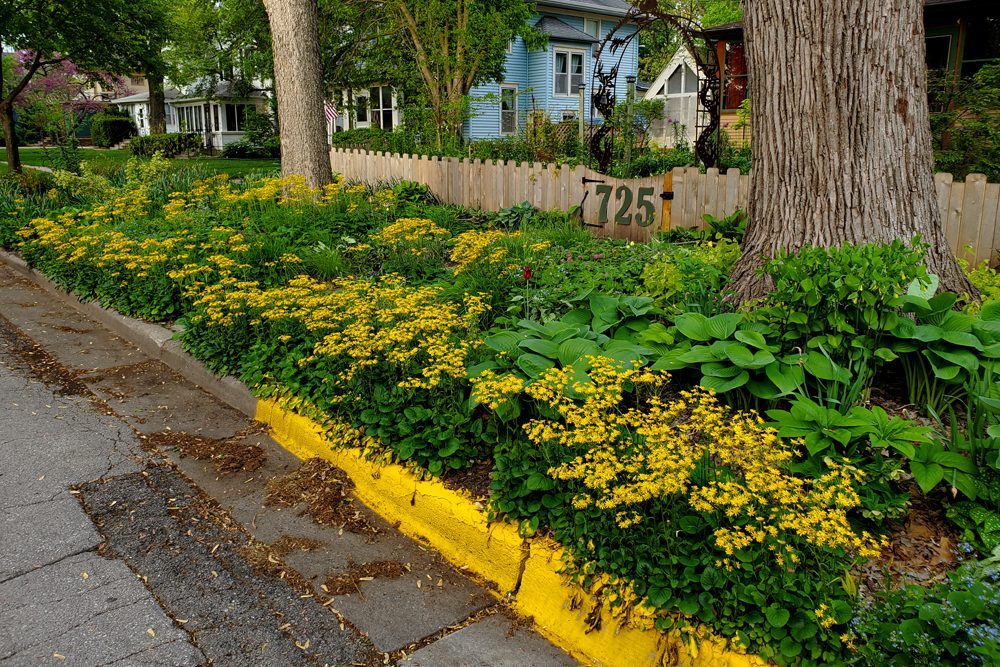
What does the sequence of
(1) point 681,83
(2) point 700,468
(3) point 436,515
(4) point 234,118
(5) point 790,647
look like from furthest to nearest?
(4) point 234,118
(1) point 681,83
(3) point 436,515
(2) point 700,468
(5) point 790,647

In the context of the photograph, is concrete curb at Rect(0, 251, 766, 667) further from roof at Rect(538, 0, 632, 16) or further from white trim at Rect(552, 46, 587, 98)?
roof at Rect(538, 0, 632, 16)

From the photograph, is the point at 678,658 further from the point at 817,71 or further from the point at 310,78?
the point at 310,78

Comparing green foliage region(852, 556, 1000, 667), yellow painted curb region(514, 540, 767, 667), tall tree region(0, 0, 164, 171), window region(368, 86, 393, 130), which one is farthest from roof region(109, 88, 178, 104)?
green foliage region(852, 556, 1000, 667)

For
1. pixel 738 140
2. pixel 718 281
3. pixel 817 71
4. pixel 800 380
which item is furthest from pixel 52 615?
pixel 738 140

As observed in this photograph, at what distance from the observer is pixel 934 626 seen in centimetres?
226

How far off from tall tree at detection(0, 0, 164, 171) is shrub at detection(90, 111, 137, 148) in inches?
1257

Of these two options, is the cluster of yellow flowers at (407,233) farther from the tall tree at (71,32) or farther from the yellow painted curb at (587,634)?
the tall tree at (71,32)

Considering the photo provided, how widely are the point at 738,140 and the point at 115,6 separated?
17.4m

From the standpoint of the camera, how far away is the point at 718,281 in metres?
4.93

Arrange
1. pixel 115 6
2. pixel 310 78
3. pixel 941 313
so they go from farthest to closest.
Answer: pixel 115 6 → pixel 310 78 → pixel 941 313

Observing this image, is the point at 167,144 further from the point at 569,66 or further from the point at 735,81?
the point at 735,81

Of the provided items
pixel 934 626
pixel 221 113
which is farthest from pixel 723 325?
pixel 221 113

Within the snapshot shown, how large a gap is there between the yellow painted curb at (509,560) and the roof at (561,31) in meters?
31.0

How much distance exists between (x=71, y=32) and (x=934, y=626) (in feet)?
72.1
